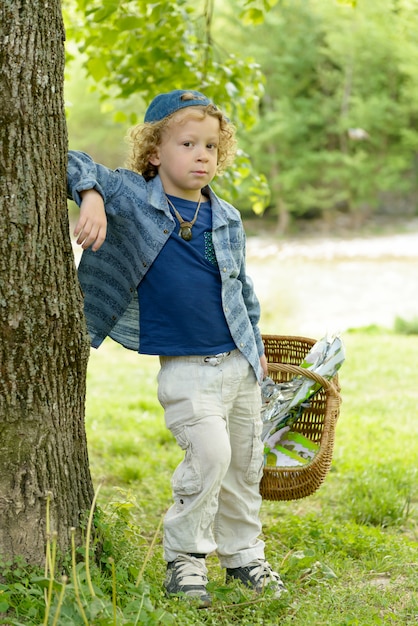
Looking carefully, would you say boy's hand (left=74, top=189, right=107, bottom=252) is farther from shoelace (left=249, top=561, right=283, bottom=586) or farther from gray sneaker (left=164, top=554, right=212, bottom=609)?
shoelace (left=249, top=561, right=283, bottom=586)

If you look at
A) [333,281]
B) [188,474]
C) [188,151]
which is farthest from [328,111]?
[188,474]

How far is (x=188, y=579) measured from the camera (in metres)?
2.59

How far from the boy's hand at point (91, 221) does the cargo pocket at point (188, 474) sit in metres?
0.69

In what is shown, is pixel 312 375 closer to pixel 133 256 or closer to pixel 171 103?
pixel 133 256

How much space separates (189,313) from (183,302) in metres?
0.04

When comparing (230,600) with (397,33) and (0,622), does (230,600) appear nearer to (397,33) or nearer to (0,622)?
(0,622)

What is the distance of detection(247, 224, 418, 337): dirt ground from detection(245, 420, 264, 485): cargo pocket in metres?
2.35

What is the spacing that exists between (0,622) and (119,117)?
3.48 m

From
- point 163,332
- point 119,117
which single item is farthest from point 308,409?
point 119,117

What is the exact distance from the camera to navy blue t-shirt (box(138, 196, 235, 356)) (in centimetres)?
266

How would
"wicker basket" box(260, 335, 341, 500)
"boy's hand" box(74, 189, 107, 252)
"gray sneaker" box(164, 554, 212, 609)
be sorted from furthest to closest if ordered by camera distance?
"wicker basket" box(260, 335, 341, 500) < "gray sneaker" box(164, 554, 212, 609) < "boy's hand" box(74, 189, 107, 252)

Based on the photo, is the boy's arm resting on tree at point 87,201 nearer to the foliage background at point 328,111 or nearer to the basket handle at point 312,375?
the basket handle at point 312,375

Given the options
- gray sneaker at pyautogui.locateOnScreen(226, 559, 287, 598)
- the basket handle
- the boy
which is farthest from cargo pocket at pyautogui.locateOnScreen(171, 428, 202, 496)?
the basket handle

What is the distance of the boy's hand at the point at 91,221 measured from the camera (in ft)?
7.79
